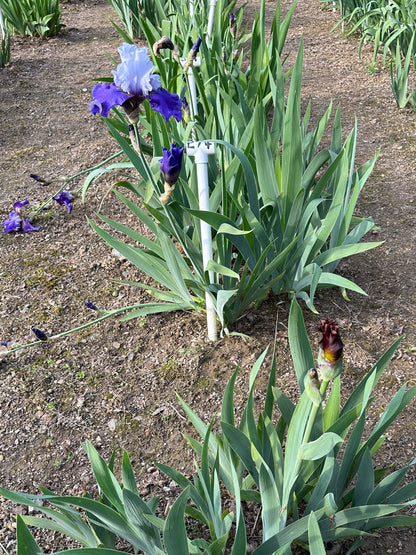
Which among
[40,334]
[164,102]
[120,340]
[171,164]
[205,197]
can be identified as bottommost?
[120,340]

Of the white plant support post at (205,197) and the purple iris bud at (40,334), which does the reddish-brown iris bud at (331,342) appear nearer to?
the white plant support post at (205,197)

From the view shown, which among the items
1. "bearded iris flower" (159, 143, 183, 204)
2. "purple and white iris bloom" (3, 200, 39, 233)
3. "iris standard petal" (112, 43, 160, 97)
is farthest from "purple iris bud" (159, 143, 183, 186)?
"purple and white iris bloom" (3, 200, 39, 233)

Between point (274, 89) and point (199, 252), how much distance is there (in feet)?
2.37

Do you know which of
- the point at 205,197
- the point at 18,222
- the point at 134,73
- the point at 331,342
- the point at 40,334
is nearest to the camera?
the point at 331,342

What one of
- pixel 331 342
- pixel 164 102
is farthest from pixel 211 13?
pixel 331 342

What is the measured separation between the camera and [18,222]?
2398mm

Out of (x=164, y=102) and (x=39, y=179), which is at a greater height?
(x=164, y=102)

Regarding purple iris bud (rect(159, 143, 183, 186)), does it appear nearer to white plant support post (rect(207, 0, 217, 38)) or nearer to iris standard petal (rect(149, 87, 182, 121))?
iris standard petal (rect(149, 87, 182, 121))

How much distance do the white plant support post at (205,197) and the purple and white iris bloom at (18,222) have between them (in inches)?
41.4

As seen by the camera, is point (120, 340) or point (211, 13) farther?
point (211, 13)

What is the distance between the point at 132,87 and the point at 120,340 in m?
0.92

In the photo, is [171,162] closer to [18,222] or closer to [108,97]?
[108,97]

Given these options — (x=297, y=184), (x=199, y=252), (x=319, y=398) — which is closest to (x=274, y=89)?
(x=297, y=184)

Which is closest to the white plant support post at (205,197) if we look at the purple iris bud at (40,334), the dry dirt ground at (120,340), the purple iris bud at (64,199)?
the dry dirt ground at (120,340)
